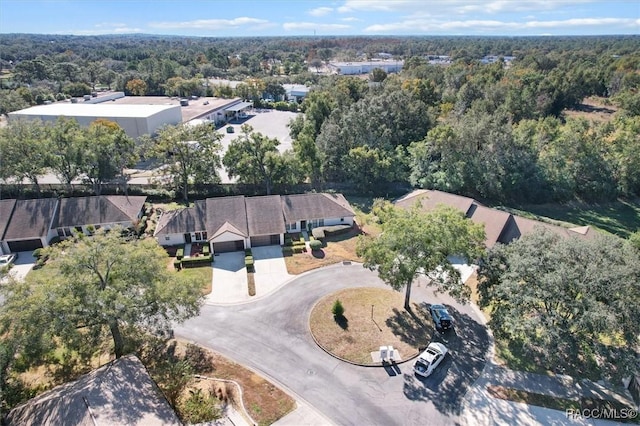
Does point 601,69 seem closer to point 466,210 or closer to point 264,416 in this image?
point 466,210

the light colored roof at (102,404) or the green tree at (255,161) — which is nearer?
the light colored roof at (102,404)

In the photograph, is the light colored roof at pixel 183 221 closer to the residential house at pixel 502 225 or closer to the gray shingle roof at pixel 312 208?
the gray shingle roof at pixel 312 208

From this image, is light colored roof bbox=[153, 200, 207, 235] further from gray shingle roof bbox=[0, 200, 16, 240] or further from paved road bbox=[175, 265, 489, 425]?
gray shingle roof bbox=[0, 200, 16, 240]

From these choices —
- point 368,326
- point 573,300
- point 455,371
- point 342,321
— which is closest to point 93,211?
point 342,321

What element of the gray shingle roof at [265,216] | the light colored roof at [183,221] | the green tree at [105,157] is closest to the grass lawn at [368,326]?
the gray shingle roof at [265,216]

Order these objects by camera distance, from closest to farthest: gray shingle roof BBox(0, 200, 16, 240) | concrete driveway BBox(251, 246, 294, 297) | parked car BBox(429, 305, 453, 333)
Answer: parked car BBox(429, 305, 453, 333)
concrete driveway BBox(251, 246, 294, 297)
gray shingle roof BBox(0, 200, 16, 240)

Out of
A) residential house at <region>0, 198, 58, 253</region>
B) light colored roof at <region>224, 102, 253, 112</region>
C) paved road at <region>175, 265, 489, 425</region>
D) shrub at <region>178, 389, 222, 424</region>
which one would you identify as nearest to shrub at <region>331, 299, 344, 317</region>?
paved road at <region>175, 265, 489, 425</region>
